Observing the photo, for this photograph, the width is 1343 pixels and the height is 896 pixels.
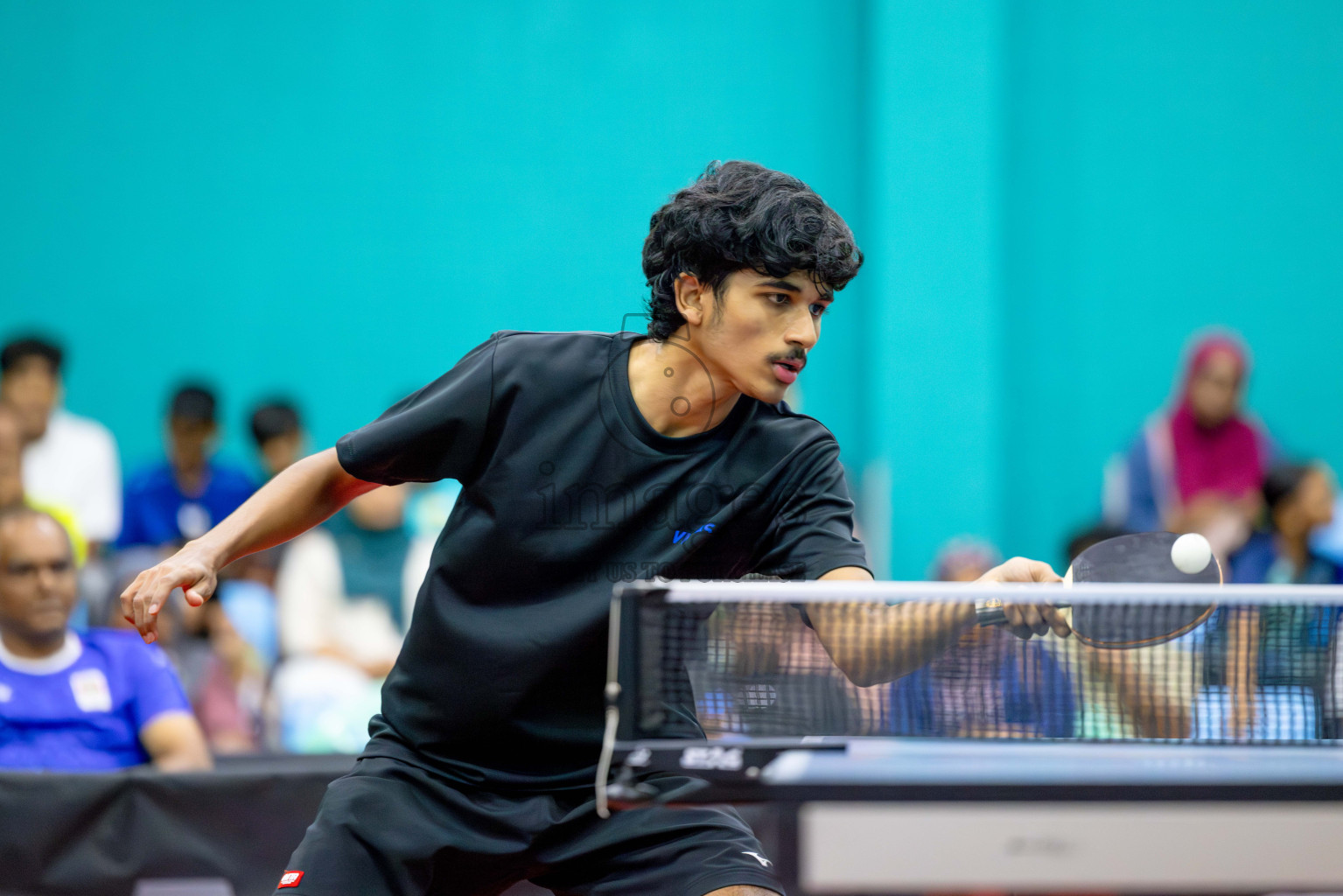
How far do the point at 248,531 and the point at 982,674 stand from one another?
4.19ft

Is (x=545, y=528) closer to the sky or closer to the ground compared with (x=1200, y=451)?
closer to the ground

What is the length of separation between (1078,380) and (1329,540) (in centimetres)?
181

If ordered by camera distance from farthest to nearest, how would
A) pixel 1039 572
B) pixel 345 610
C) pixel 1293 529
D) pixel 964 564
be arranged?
pixel 964 564 → pixel 1293 529 → pixel 345 610 → pixel 1039 572

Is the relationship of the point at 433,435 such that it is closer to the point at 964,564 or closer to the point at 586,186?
the point at 964,564

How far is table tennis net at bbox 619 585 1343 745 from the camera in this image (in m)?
2.07

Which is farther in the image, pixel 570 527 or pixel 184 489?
pixel 184 489

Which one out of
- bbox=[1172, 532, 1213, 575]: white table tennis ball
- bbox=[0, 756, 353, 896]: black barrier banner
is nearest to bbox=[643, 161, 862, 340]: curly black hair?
bbox=[1172, 532, 1213, 575]: white table tennis ball

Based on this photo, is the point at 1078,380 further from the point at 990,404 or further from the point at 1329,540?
the point at 1329,540

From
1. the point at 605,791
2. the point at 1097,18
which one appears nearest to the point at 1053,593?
the point at 605,791

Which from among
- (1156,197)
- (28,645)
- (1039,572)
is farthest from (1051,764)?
(1156,197)

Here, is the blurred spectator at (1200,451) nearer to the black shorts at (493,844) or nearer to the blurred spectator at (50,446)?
the black shorts at (493,844)

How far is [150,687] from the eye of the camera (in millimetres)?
3980

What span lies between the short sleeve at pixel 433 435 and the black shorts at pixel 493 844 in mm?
532

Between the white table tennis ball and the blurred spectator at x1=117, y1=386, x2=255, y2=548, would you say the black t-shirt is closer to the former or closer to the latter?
the white table tennis ball
